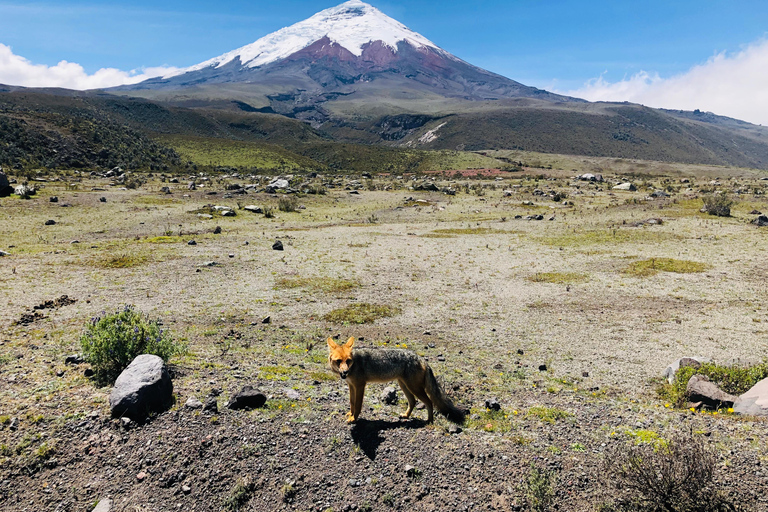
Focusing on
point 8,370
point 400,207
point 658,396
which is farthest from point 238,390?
point 400,207

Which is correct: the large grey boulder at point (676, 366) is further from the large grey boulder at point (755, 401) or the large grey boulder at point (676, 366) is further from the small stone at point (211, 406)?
the small stone at point (211, 406)

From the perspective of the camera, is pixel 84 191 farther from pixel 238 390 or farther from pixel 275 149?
pixel 275 149

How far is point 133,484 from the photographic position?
205 inches

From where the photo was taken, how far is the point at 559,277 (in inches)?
718

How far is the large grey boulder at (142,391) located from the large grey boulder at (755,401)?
9.58 m

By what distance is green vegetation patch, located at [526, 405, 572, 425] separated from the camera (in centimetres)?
693

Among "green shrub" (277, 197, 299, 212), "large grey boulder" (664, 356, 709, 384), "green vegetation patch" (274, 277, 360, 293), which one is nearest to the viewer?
"large grey boulder" (664, 356, 709, 384)

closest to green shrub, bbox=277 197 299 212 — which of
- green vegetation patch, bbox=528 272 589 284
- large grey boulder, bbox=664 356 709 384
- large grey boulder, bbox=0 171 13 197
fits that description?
large grey boulder, bbox=0 171 13 197

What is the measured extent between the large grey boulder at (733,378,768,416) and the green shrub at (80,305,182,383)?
10610mm

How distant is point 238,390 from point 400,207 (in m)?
36.7

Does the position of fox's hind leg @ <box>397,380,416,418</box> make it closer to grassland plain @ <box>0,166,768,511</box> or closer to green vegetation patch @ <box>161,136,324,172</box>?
grassland plain @ <box>0,166,768,511</box>

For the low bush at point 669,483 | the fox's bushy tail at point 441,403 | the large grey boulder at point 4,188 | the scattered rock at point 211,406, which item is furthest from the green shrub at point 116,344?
the large grey boulder at point 4,188

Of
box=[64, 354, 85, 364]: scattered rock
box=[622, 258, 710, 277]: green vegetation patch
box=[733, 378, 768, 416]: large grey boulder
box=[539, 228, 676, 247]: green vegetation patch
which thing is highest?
box=[539, 228, 676, 247]: green vegetation patch

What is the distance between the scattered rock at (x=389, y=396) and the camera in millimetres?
7770
